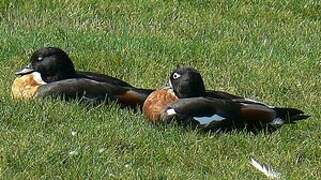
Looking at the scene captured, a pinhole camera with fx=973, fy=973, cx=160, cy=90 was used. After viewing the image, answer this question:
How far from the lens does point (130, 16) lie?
37.3ft

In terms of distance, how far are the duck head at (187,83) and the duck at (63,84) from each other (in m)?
0.35

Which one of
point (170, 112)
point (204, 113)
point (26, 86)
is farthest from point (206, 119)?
point (26, 86)

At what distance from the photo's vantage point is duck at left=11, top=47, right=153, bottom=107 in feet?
24.8

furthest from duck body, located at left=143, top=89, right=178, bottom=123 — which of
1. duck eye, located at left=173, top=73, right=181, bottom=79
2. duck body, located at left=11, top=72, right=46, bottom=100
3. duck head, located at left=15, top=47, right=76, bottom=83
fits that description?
duck body, located at left=11, top=72, right=46, bottom=100

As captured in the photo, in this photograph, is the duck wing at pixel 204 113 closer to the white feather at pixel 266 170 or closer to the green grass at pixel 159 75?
the green grass at pixel 159 75

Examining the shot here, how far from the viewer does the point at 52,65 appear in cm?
774

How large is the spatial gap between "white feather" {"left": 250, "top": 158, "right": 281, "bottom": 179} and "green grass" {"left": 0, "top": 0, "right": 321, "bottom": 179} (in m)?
0.06

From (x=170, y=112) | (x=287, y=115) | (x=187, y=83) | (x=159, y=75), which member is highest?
(x=187, y=83)

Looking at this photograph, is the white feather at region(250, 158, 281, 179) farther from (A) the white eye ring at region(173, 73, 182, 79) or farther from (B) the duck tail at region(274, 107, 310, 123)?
(A) the white eye ring at region(173, 73, 182, 79)

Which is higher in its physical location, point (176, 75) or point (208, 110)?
point (176, 75)

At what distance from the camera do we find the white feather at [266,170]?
6465 millimetres

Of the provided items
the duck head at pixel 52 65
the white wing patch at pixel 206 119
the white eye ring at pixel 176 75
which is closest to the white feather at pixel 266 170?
the white wing patch at pixel 206 119

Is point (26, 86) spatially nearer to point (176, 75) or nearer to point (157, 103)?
point (157, 103)

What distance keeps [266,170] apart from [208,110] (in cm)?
88
